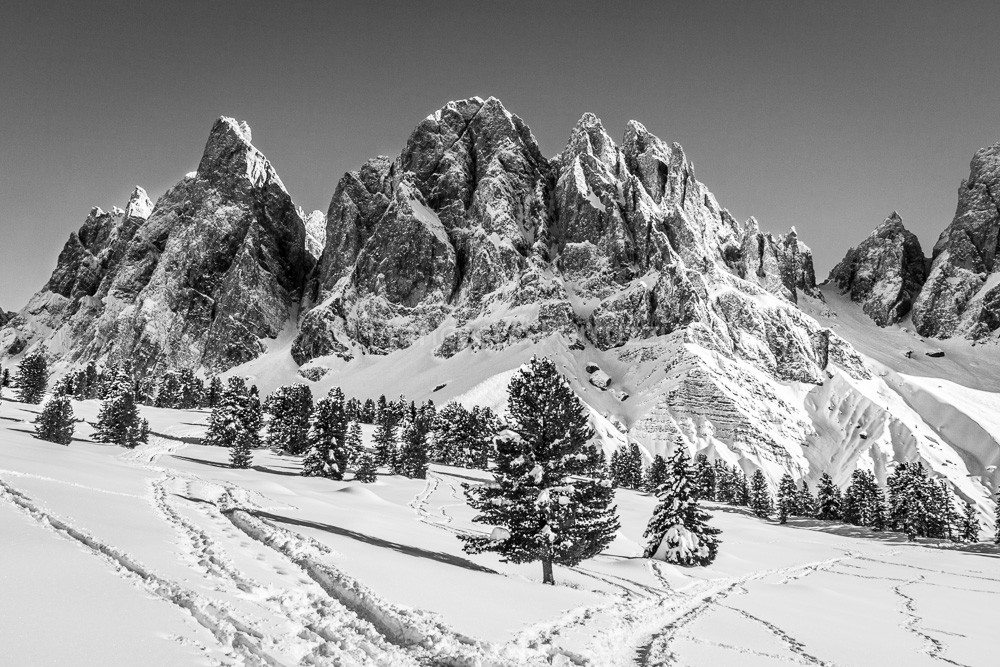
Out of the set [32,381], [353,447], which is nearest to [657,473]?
[353,447]

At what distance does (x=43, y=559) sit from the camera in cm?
940

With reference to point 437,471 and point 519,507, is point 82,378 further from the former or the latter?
point 519,507

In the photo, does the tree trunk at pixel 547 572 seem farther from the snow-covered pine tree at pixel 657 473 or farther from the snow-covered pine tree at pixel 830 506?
the snow-covered pine tree at pixel 657 473

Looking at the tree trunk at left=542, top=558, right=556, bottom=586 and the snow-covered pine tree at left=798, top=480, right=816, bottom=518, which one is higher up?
the tree trunk at left=542, top=558, right=556, bottom=586

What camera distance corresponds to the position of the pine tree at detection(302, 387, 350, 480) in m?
61.5

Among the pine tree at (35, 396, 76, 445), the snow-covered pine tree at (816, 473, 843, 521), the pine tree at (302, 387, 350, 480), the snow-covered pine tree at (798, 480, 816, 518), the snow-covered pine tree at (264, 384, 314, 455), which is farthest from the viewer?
the snow-covered pine tree at (798, 480, 816, 518)

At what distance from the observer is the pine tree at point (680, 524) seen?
36156mm

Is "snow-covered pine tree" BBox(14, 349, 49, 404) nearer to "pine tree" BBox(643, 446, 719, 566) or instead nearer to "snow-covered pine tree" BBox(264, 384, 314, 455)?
"snow-covered pine tree" BBox(264, 384, 314, 455)

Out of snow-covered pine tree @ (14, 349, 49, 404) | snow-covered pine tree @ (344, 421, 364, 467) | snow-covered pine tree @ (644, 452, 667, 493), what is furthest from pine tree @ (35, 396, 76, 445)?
snow-covered pine tree @ (644, 452, 667, 493)

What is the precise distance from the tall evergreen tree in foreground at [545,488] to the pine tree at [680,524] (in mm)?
16898

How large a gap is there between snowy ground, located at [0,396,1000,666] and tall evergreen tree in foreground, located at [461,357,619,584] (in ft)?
4.49

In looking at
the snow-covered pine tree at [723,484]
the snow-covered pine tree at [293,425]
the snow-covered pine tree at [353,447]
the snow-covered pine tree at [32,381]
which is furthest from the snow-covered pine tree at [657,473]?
the snow-covered pine tree at [32,381]

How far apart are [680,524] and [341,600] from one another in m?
30.9

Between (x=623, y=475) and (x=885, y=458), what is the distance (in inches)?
3732
